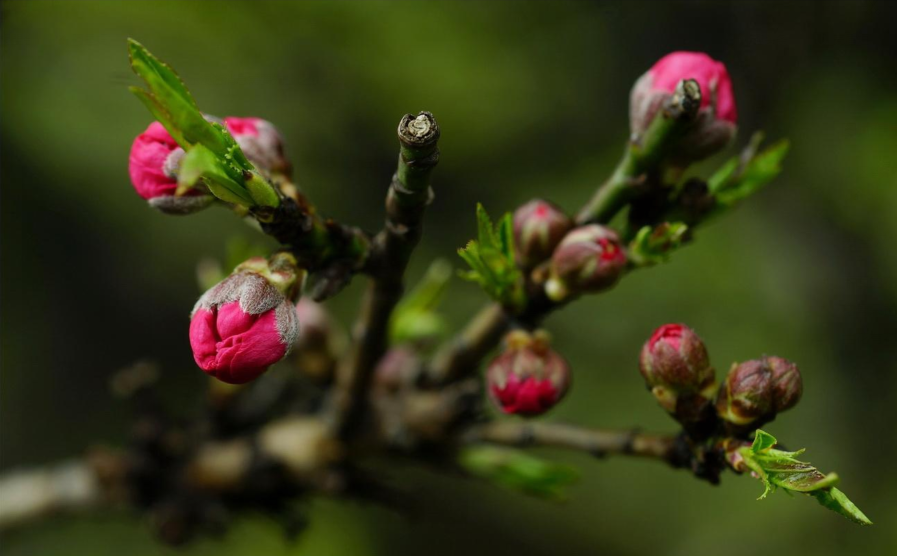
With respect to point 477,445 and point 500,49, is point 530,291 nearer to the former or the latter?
point 477,445

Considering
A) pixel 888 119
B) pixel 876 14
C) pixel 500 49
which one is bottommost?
pixel 888 119

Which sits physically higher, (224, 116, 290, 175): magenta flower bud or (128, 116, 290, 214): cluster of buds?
(224, 116, 290, 175): magenta flower bud

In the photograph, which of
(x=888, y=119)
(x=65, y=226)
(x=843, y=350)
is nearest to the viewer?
(x=888, y=119)

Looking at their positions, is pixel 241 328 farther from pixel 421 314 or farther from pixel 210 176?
pixel 421 314

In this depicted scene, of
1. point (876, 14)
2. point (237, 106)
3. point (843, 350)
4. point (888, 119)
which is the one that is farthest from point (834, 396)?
point (237, 106)

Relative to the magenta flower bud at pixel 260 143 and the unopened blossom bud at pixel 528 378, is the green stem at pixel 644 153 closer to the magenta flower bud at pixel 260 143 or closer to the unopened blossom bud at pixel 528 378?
the unopened blossom bud at pixel 528 378

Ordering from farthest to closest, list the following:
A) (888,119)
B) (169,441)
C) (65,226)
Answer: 1. (65,226)
2. (888,119)
3. (169,441)

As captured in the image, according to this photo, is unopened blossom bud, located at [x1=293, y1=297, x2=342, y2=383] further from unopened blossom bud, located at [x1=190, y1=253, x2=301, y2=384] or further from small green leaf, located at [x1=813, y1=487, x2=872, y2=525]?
small green leaf, located at [x1=813, y1=487, x2=872, y2=525]

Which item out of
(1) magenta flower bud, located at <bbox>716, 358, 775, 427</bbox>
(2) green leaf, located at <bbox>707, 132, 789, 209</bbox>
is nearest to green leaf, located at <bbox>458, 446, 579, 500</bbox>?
(1) magenta flower bud, located at <bbox>716, 358, 775, 427</bbox>
